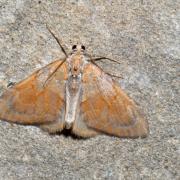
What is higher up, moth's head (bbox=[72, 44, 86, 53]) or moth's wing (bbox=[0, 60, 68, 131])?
moth's head (bbox=[72, 44, 86, 53])

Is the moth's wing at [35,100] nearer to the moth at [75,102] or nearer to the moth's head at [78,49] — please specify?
the moth at [75,102]

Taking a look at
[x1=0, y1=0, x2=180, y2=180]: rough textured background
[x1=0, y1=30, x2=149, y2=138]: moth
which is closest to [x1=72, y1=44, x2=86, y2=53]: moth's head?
[x1=0, y1=30, x2=149, y2=138]: moth

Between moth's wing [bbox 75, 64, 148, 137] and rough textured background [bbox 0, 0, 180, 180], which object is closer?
moth's wing [bbox 75, 64, 148, 137]

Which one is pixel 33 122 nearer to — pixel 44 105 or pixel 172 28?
pixel 44 105

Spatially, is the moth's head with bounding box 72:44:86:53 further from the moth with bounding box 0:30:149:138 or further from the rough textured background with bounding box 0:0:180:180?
the rough textured background with bounding box 0:0:180:180

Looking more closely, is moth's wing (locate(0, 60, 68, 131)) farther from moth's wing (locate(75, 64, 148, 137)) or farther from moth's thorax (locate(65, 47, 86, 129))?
moth's wing (locate(75, 64, 148, 137))

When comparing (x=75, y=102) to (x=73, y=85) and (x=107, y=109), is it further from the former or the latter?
(x=107, y=109)

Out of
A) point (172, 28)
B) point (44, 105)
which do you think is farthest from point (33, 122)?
point (172, 28)

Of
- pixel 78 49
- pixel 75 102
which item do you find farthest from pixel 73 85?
pixel 78 49
